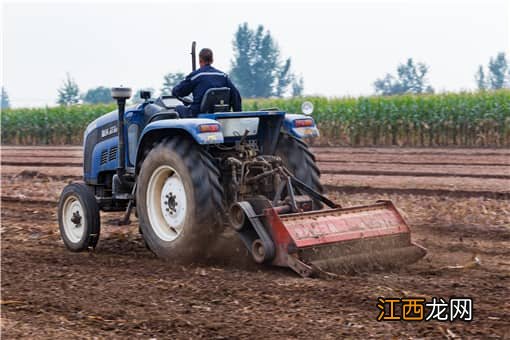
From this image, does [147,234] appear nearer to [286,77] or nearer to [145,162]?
[145,162]

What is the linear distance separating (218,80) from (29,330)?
319 centimetres

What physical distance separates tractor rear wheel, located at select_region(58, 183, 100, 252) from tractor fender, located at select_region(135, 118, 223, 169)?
2.37 ft

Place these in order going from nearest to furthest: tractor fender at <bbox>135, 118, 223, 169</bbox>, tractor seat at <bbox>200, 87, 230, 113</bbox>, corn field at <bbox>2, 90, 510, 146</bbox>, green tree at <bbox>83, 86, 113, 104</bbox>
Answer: tractor fender at <bbox>135, 118, 223, 169</bbox> < tractor seat at <bbox>200, 87, 230, 113</bbox> < corn field at <bbox>2, 90, 510, 146</bbox> < green tree at <bbox>83, 86, 113, 104</bbox>

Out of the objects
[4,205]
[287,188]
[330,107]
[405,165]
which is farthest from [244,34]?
[287,188]

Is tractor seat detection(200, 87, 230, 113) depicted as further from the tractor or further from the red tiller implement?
the red tiller implement

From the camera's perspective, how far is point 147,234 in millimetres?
7090

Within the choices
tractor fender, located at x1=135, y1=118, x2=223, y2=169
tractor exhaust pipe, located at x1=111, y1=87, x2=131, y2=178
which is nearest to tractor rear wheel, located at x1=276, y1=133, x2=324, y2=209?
tractor fender, located at x1=135, y1=118, x2=223, y2=169

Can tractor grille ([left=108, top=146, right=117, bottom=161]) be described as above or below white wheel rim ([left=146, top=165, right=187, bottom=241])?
above

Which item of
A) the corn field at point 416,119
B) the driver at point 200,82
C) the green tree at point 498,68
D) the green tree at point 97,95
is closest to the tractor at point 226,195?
the driver at point 200,82

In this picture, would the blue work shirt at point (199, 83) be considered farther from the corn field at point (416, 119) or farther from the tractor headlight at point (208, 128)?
the corn field at point (416, 119)

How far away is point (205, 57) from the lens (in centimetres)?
725

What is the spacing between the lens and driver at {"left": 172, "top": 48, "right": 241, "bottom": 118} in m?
7.18

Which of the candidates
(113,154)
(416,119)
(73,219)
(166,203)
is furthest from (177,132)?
(416,119)

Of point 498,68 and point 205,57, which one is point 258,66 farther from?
point 205,57
